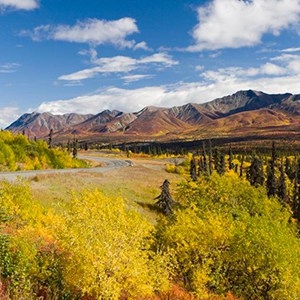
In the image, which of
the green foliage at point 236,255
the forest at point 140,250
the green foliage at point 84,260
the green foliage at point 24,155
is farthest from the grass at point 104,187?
the green foliage at point 84,260

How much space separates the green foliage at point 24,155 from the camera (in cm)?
6249

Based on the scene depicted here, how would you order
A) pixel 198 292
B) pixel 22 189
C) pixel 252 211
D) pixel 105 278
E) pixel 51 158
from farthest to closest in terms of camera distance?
pixel 51 158
pixel 252 211
pixel 22 189
pixel 198 292
pixel 105 278

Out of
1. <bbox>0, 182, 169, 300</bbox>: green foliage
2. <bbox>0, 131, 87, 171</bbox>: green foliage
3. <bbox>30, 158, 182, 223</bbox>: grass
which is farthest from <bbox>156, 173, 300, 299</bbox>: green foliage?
<bbox>0, 131, 87, 171</bbox>: green foliage

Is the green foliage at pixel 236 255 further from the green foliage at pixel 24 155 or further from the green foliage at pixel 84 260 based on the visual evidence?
the green foliage at pixel 24 155

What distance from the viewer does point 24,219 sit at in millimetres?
24469

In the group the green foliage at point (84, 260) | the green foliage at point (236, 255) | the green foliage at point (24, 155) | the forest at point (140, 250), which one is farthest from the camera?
the green foliage at point (24, 155)

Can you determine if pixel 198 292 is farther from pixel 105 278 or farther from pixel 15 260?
pixel 15 260

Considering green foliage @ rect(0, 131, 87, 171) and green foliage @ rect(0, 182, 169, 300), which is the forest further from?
green foliage @ rect(0, 131, 87, 171)

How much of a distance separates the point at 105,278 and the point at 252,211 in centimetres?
3655

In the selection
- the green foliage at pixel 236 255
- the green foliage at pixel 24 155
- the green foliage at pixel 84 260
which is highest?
the green foliage at pixel 24 155

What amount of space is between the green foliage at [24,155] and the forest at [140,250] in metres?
33.2

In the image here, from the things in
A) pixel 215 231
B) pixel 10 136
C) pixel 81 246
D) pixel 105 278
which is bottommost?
pixel 215 231

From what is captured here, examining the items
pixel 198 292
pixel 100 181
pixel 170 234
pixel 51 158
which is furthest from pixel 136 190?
pixel 198 292

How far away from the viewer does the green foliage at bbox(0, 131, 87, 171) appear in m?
62.5
